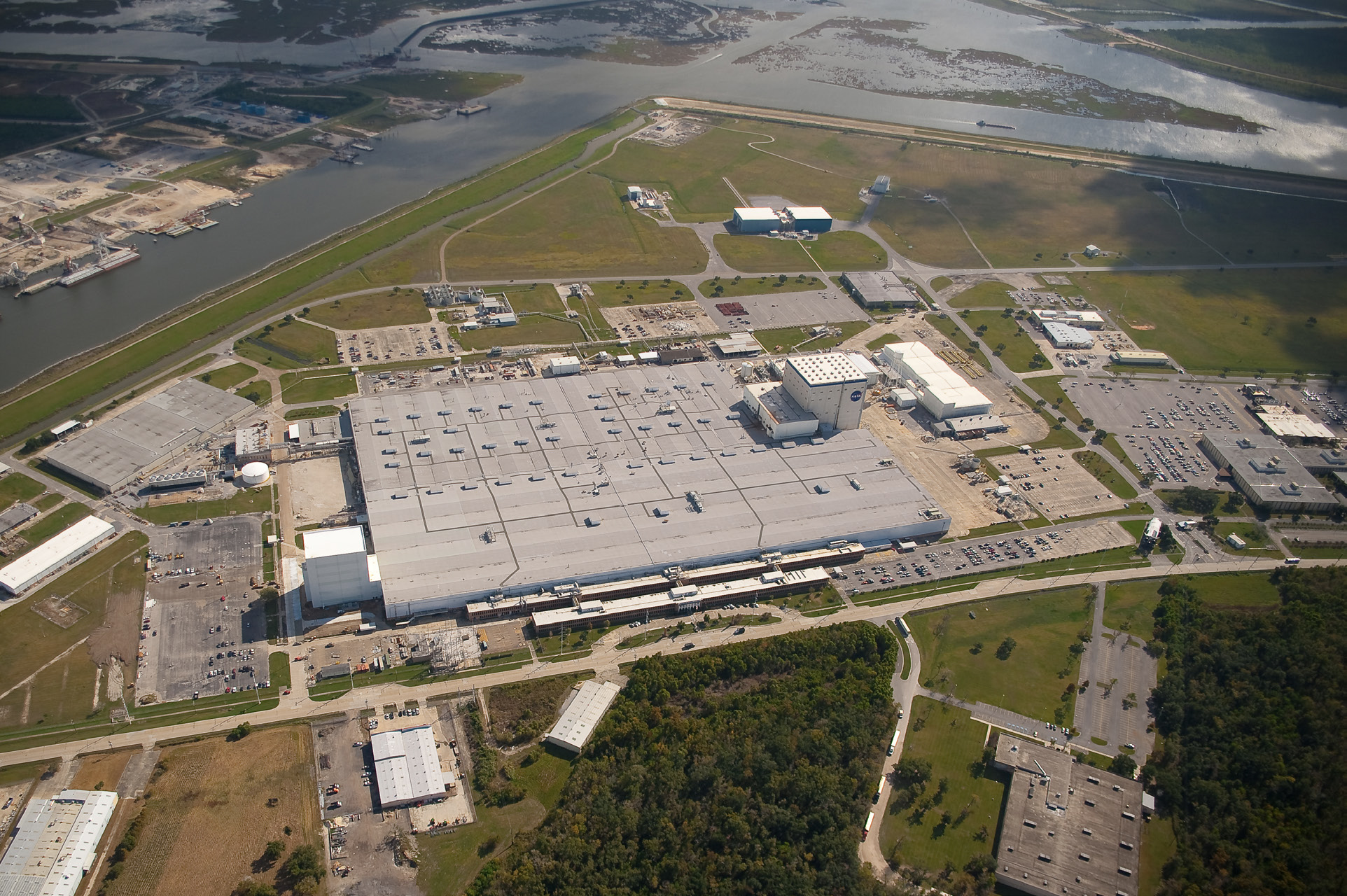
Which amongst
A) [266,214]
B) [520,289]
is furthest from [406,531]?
[266,214]

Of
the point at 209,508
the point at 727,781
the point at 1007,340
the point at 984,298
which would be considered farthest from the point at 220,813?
the point at 984,298

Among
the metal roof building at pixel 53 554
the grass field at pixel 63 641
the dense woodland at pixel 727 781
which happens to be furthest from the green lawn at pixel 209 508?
the dense woodland at pixel 727 781

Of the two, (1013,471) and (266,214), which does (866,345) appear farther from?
(266,214)

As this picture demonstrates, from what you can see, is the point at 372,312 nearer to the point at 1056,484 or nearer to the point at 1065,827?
the point at 1056,484

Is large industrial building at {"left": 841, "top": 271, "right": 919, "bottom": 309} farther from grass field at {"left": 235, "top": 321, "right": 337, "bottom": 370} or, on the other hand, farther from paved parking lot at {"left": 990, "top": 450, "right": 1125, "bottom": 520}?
grass field at {"left": 235, "top": 321, "right": 337, "bottom": 370}

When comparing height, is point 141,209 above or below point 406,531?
above

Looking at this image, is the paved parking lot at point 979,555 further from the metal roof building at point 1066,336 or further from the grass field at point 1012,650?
the metal roof building at point 1066,336
